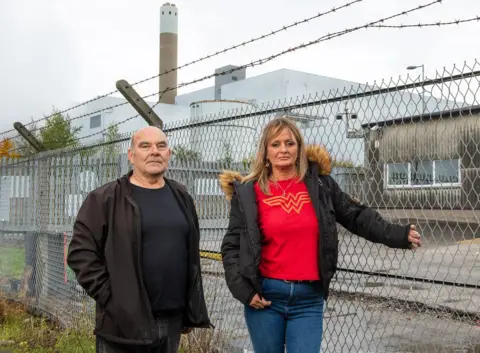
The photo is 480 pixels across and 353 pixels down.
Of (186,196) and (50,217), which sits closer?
(186,196)

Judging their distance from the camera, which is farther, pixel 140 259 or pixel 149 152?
pixel 149 152

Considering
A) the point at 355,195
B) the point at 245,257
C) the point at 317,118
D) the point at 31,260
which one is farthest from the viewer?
the point at 31,260

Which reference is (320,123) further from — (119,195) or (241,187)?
(119,195)

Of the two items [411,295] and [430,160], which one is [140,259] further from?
[411,295]

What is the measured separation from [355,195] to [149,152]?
4.54ft

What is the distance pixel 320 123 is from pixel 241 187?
1.09m

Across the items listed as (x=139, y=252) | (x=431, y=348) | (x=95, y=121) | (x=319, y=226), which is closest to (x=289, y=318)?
(x=319, y=226)

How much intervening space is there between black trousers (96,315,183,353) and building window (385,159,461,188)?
4.82ft

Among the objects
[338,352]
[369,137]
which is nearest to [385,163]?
[369,137]

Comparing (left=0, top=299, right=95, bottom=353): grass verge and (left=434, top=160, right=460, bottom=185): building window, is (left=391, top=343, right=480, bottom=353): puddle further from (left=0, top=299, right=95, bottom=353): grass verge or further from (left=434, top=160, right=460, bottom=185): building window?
(left=0, top=299, right=95, bottom=353): grass verge

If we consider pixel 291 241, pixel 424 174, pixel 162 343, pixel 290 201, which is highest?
pixel 424 174

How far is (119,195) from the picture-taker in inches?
117

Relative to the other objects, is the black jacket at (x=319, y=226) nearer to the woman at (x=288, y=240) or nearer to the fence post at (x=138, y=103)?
the woman at (x=288, y=240)

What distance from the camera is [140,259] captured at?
9.40ft
